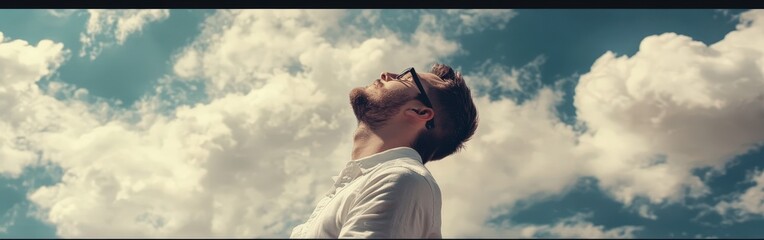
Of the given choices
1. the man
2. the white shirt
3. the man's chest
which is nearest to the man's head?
the man

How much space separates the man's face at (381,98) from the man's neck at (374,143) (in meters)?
0.10

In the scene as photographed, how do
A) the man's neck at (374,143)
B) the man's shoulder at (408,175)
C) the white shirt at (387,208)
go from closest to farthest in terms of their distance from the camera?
the white shirt at (387,208) → the man's shoulder at (408,175) → the man's neck at (374,143)

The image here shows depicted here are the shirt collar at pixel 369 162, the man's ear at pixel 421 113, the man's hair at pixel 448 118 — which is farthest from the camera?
the man's hair at pixel 448 118

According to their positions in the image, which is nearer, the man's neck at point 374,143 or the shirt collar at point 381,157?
the shirt collar at point 381,157

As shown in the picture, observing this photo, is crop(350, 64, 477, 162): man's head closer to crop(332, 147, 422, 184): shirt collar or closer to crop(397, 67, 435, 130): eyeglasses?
crop(397, 67, 435, 130): eyeglasses

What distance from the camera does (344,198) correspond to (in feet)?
14.6

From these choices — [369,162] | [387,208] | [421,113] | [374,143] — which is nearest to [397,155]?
[369,162]

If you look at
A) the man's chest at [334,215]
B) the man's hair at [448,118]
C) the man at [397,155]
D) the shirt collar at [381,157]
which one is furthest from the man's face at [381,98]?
the man's chest at [334,215]

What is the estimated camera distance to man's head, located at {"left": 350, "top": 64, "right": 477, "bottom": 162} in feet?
19.5

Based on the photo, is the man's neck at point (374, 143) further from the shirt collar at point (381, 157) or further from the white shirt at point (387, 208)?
the white shirt at point (387, 208)

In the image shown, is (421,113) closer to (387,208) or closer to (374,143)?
(374,143)

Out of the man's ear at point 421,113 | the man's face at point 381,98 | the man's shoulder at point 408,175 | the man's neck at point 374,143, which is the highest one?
the man's face at point 381,98

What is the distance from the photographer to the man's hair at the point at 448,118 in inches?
240
